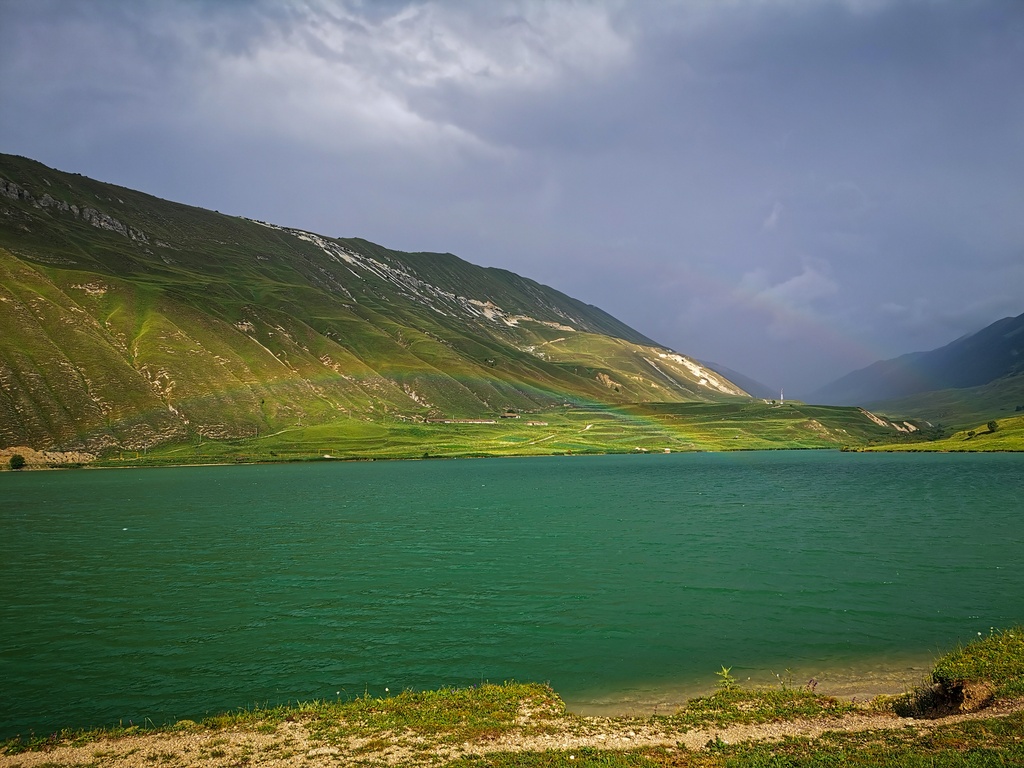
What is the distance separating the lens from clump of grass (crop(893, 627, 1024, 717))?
826 inches

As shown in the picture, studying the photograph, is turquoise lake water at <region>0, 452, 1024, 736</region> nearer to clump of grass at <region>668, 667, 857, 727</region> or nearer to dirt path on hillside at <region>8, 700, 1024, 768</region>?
clump of grass at <region>668, 667, 857, 727</region>

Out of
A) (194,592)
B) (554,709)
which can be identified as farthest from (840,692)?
(194,592)

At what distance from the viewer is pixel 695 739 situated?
19.8m

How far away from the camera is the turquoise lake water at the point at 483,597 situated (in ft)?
92.1

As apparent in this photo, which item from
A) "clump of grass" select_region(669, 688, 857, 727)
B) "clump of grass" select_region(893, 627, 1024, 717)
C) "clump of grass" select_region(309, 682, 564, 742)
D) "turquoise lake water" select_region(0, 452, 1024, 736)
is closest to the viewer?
"clump of grass" select_region(893, 627, 1024, 717)

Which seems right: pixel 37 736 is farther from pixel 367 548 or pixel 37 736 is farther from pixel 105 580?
pixel 367 548

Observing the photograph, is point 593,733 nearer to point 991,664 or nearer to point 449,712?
point 449,712

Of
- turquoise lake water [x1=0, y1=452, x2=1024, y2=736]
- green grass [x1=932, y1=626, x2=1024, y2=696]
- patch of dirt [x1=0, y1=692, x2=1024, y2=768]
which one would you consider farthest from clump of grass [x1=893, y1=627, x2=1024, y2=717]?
turquoise lake water [x1=0, y1=452, x2=1024, y2=736]

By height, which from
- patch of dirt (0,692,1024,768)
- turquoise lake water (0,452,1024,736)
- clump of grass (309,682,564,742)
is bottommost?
turquoise lake water (0,452,1024,736)

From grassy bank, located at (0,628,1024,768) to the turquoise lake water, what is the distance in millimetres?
2840

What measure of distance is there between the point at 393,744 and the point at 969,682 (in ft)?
67.5

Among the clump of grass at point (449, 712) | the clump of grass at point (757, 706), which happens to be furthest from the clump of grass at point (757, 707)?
the clump of grass at point (449, 712)

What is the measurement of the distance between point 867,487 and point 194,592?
10537 centimetres

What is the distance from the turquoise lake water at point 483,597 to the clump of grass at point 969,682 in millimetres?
2555
